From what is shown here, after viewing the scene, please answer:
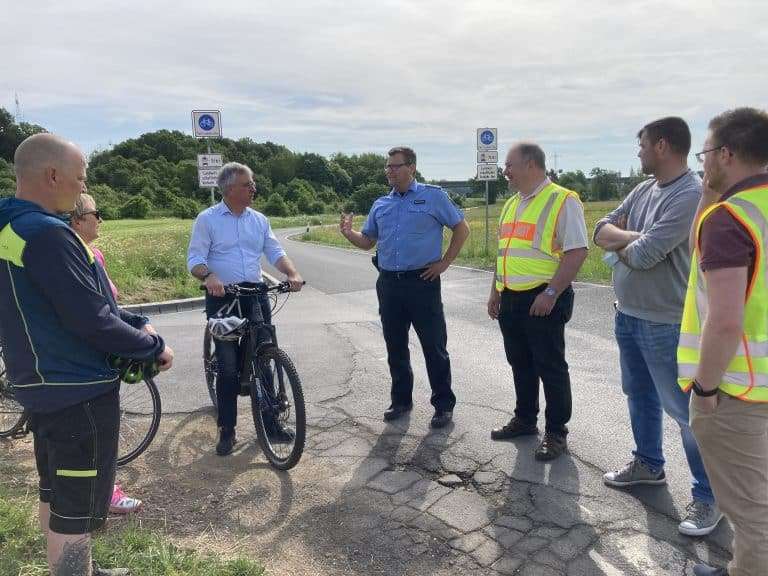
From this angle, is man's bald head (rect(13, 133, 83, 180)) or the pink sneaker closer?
man's bald head (rect(13, 133, 83, 180))

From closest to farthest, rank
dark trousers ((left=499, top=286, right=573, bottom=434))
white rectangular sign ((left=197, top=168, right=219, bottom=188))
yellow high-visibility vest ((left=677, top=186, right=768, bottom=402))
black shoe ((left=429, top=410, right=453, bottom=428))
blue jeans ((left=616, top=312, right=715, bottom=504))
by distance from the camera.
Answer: yellow high-visibility vest ((left=677, top=186, right=768, bottom=402)), blue jeans ((left=616, top=312, right=715, bottom=504)), dark trousers ((left=499, top=286, right=573, bottom=434)), black shoe ((left=429, top=410, right=453, bottom=428)), white rectangular sign ((left=197, top=168, right=219, bottom=188))

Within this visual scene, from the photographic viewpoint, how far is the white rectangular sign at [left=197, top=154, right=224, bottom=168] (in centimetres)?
1306

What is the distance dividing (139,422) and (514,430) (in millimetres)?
2715

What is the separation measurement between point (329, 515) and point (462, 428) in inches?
60.5

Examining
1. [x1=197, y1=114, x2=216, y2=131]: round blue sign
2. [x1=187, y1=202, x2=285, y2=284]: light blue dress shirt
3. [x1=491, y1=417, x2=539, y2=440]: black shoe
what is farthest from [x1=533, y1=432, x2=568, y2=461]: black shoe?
[x1=197, y1=114, x2=216, y2=131]: round blue sign

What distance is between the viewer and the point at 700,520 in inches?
120

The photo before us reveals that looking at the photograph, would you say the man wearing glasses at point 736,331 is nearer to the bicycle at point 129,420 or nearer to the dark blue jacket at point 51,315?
the dark blue jacket at point 51,315

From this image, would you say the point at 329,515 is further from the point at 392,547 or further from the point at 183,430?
the point at 183,430

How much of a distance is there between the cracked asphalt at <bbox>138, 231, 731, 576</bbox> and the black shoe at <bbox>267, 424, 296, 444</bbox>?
0.19 meters

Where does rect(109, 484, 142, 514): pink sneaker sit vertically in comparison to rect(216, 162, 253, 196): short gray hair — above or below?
below

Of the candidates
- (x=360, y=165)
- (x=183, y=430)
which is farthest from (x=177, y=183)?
(x=183, y=430)

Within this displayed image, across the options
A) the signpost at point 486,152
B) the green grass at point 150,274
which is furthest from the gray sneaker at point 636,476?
the signpost at point 486,152

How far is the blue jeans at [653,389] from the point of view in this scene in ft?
10.3

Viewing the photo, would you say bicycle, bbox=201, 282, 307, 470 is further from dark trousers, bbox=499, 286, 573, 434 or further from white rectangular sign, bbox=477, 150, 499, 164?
white rectangular sign, bbox=477, 150, 499, 164
